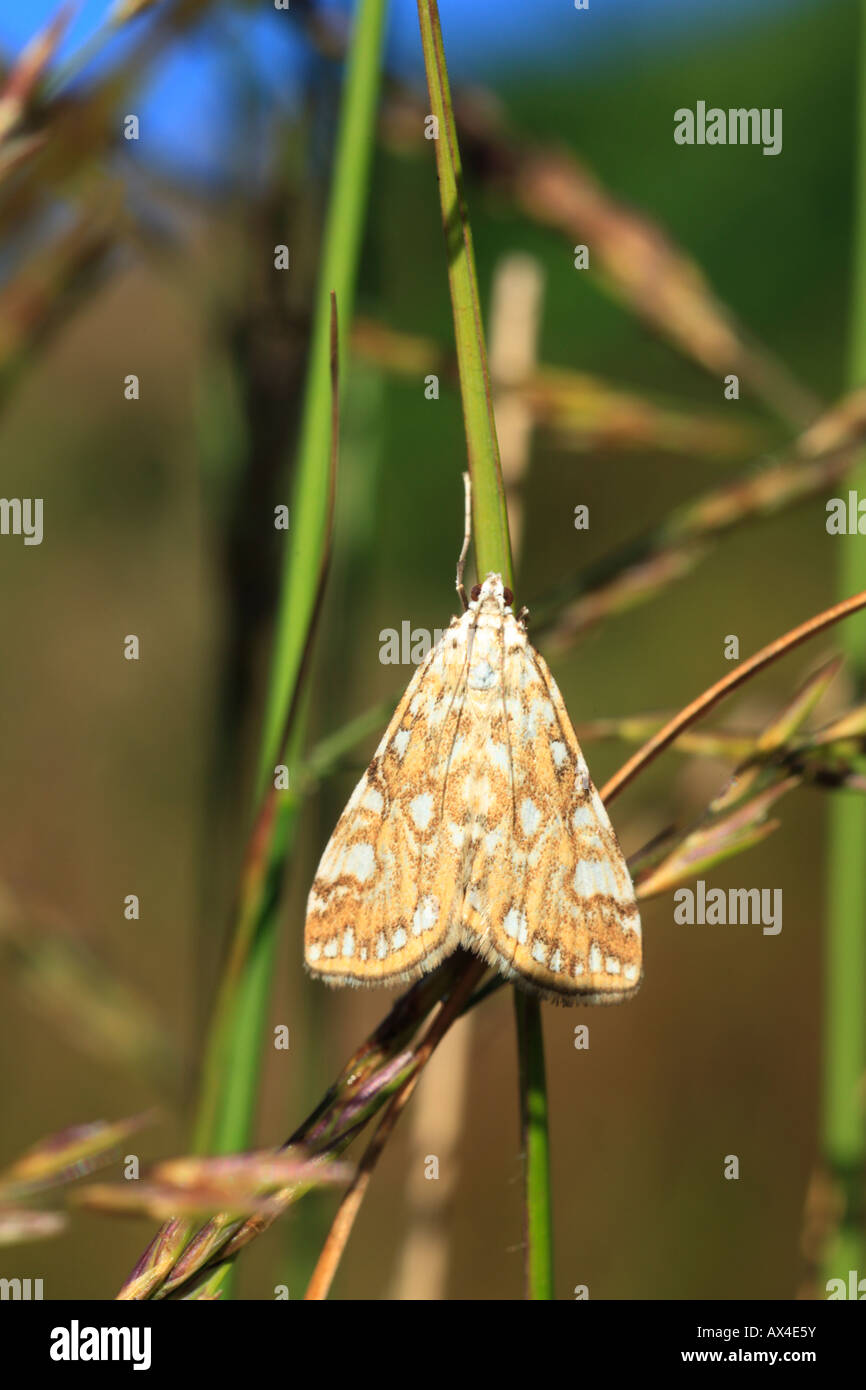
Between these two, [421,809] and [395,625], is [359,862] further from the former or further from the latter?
[395,625]

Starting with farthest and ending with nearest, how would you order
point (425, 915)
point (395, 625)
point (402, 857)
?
1. point (395, 625)
2. point (402, 857)
3. point (425, 915)

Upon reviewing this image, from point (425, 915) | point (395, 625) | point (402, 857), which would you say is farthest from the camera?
point (395, 625)

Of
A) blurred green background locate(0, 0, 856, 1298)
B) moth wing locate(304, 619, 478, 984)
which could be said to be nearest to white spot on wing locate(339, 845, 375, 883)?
moth wing locate(304, 619, 478, 984)

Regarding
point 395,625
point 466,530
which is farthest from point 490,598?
point 395,625

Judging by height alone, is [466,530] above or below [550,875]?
above

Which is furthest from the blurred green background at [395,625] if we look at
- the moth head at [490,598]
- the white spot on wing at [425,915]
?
the white spot on wing at [425,915]

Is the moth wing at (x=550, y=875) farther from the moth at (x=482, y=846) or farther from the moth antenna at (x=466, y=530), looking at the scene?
the moth antenna at (x=466, y=530)

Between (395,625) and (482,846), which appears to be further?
(395,625)

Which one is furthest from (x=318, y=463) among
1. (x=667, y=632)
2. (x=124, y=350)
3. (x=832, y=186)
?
(x=832, y=186)
